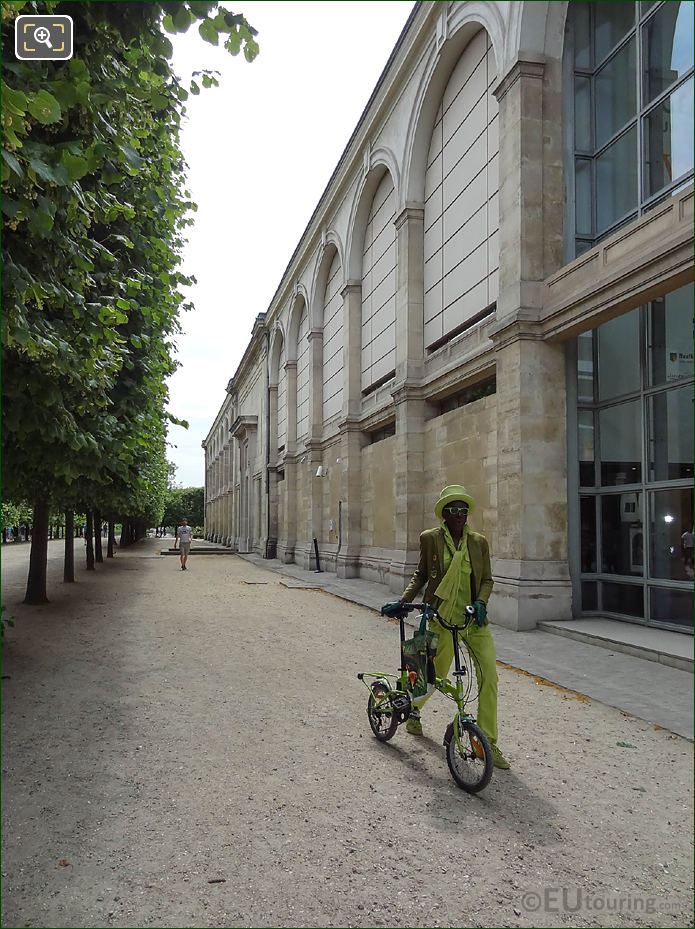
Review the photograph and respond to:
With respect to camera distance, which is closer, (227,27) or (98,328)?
(227,27)

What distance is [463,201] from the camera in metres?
14.0

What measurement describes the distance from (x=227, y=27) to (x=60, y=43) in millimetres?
939

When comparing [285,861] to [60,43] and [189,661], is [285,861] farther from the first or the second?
[189,661]

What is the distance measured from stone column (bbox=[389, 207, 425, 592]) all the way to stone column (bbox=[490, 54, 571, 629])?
15.9 feet

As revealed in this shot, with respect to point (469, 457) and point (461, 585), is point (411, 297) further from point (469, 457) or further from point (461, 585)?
point (461, 585)

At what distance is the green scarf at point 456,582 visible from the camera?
3.90 metres

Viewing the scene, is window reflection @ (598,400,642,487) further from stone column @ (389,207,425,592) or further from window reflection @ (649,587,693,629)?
stone column @ (389,207,425,592)

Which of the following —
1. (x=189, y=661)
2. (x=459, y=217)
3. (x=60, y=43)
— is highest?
(x=459, y=217)

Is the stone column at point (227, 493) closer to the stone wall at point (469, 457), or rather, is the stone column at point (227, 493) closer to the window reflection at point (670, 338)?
the stone wall at point (469, 457)

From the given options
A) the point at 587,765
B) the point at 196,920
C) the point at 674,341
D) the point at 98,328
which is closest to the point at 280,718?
the point at 587,765

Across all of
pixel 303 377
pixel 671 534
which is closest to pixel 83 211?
pixel 671 534

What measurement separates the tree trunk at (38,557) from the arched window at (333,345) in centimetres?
1226

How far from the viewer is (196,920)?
2.79 meters

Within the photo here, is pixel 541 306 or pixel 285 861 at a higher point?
pixel 541 306
